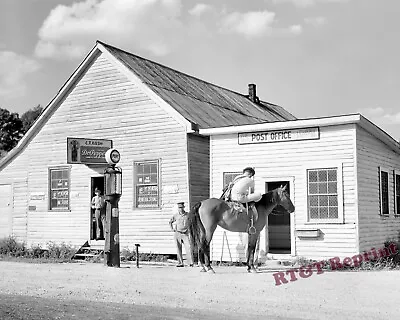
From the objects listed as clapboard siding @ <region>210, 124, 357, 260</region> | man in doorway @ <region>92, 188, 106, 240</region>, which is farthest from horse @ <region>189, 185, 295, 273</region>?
man in doorway @ <region>92, 188, 106, 240</region>

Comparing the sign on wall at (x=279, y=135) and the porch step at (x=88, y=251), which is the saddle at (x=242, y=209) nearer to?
the sign on wall at (x=279, y=135)

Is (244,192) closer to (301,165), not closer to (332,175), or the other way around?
(301,165)

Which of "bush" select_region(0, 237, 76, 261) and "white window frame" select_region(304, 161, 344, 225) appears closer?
"white window frame" select_region(304, 161, 344, 225)

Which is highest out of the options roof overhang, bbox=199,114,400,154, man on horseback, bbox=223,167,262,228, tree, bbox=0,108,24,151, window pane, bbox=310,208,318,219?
tree, bbox=0,108,24,151

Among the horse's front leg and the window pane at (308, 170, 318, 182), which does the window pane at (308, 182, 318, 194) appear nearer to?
the window pane at (308, 170, 318, 182)

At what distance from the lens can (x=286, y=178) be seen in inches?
675

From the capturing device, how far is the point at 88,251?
2044cm

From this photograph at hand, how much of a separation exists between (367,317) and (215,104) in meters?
15.4

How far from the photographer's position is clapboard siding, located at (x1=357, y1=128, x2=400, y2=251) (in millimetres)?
16406

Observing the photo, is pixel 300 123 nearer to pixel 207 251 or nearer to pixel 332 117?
pixel 332 117

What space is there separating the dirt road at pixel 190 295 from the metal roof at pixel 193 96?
6646 mm

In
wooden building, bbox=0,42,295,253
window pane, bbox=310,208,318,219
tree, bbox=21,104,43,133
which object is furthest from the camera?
tree, bbox=21,104,43,133

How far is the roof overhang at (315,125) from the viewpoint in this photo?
16.0m

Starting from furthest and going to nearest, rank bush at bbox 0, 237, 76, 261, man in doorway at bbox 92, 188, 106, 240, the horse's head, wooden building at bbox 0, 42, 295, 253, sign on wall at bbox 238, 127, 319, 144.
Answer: man in doorway at bbox 92, 188, 106, 240, bush at bbox 0, 237, 76, 261, wooden building at bbox 0, 42, 295, 253, sign on wall at bbox 238, 127, 319, 144, the horse's head
